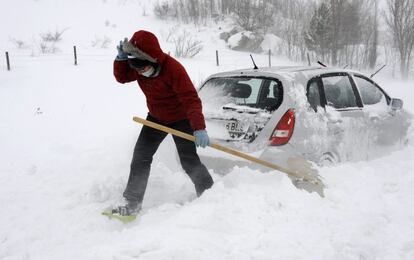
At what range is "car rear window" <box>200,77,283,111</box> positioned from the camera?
4.12m

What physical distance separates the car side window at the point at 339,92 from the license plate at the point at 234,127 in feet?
3.56

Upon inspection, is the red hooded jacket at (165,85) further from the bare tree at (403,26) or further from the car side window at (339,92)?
the bare tree at (403,26)

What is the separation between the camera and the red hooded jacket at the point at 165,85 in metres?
3.38

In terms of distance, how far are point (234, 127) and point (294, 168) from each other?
2.27 feet

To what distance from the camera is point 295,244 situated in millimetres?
2834

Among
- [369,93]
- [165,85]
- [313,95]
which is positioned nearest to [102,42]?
[369,93]

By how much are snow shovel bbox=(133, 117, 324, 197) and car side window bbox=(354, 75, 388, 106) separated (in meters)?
1.66

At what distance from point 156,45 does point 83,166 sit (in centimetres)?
275

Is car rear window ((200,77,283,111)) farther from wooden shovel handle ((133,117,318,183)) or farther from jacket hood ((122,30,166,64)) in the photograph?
jacket hood ((122,30,166,64))

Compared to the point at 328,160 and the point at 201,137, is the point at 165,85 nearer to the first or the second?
the point at 201,137

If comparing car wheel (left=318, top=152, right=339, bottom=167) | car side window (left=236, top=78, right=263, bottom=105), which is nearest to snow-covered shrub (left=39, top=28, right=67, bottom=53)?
car side window (left=236, top=78, right=263, bottom=105)

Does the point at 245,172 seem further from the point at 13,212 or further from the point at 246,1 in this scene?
the point at 246,1

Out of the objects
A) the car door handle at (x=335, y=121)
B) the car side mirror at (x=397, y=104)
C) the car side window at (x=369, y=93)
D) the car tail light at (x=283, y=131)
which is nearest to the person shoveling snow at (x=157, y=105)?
the car tail light at (x=283, y=131)

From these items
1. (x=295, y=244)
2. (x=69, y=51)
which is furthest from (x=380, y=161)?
(x=69, y=51)
